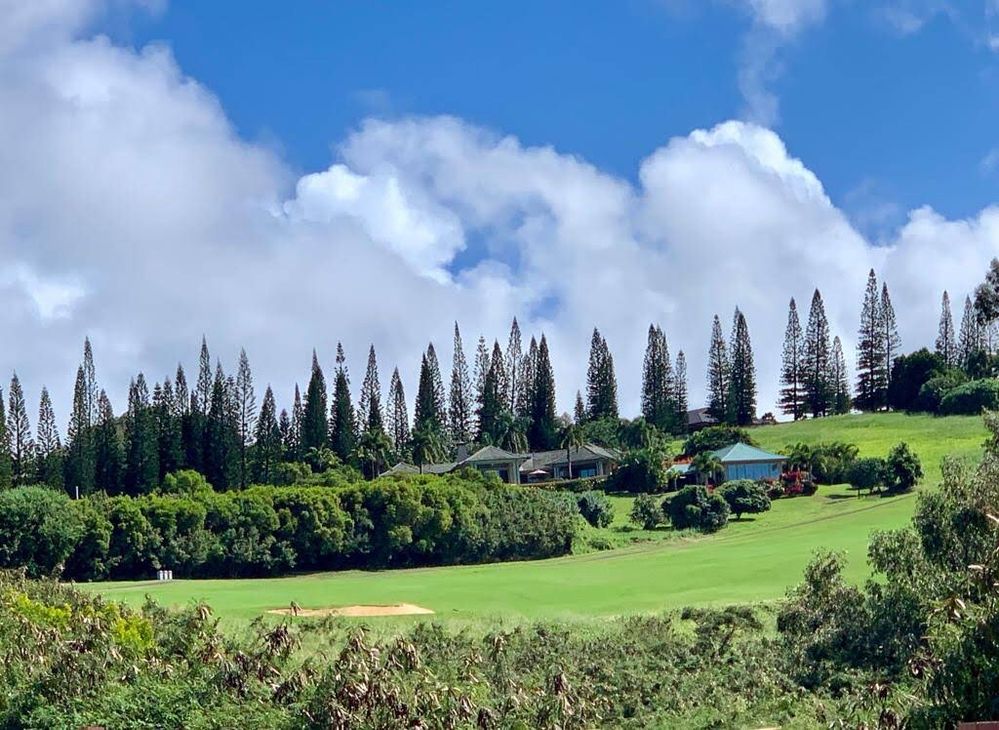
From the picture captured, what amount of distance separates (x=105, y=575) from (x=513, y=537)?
20756 mm

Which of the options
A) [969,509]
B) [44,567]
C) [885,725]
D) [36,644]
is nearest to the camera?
[885,725]

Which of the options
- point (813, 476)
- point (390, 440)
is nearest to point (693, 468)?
point (813, 476)

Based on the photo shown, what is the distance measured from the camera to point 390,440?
110 m

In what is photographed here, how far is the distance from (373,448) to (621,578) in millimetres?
59013

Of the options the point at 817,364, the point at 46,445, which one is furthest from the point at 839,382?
the point at 46,445

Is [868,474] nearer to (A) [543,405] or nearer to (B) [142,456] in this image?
(A) [543,405]

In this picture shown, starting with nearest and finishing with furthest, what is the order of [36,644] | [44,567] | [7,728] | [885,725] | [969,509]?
[885,725] < [7,728] < [36,644] < [969,509] < [44,567]

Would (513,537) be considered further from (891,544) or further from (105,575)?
(891,544)

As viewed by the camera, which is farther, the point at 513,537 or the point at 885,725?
the point at 513,537


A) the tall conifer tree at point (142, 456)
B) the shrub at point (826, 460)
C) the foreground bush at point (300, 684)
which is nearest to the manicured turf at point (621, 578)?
the shrub at point (826, 460)

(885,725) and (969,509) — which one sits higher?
(969,509)

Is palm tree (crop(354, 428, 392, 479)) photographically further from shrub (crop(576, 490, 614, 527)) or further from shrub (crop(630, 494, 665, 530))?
shrub (crop(630, 494, 665, 530))

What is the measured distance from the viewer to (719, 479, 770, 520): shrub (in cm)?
7306

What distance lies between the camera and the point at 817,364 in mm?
122625
